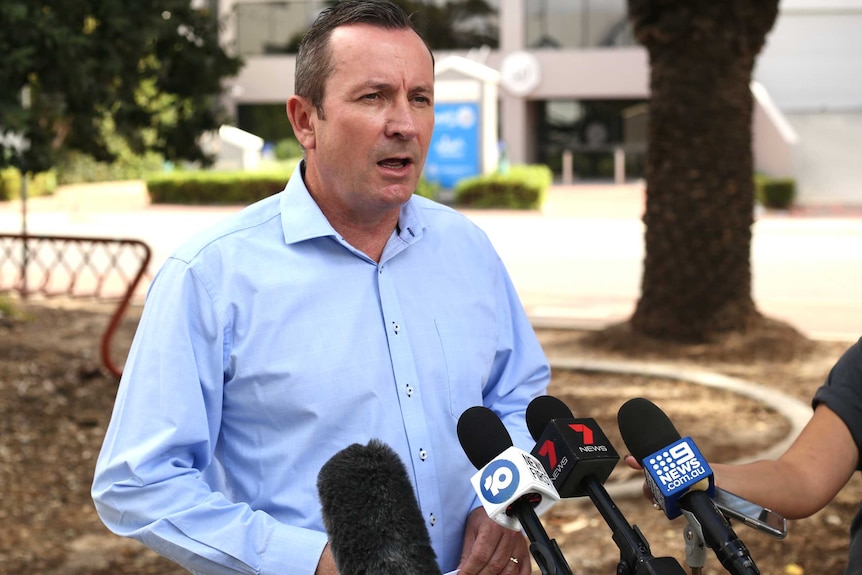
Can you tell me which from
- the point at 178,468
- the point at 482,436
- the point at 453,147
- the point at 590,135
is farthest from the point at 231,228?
the point at 590,135

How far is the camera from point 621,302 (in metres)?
13.4

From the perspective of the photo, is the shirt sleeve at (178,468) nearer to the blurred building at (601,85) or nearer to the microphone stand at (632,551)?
the microphone stand at (632,551)

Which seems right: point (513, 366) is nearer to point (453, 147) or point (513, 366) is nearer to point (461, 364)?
point (461, 364)

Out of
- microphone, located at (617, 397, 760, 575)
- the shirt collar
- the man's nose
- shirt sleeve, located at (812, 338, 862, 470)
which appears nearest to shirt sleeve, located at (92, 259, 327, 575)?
the shirt collar

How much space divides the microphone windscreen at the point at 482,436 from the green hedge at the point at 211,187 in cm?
2665

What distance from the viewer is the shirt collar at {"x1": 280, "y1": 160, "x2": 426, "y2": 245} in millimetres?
2467

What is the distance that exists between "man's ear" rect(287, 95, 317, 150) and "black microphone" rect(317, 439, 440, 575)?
1008 millimetres

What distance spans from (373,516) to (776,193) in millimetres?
26206

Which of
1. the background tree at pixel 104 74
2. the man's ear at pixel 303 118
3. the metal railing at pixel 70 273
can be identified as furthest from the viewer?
the metal railing at pixel 70 273

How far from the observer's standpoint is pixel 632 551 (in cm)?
160

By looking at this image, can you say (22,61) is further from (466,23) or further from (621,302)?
(466,23)

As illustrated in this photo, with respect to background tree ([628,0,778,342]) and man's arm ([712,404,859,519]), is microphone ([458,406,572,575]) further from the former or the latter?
background tree ([628,0,778,342])

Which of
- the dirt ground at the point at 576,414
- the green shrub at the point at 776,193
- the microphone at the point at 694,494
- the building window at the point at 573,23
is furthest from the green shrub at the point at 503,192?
the microphone at the point at 694,494

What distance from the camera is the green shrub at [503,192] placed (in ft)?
86.4
